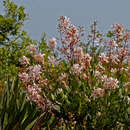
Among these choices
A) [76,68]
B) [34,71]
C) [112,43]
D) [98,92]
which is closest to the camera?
[98,92]

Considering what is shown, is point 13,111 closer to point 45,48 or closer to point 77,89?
point 77,89

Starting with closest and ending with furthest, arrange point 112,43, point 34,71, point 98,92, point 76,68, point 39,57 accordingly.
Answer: point 98,92 → point 34,71 → point 76,68 → point 39,57 → point 112,43

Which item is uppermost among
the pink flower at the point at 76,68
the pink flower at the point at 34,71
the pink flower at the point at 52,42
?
the pink flower at the point at 52,42

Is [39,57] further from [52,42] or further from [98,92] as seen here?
[98,92]

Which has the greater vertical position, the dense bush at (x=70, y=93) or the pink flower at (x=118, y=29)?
the pink flower at (x=118, y=29)

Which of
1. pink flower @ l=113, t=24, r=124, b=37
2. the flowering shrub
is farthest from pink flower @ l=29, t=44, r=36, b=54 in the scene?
pink flower @ l=113, t=24, r=124, b=37

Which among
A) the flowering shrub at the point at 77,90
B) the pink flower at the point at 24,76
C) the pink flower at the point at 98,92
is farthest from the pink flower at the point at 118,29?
the pink flower at the point at 24,76

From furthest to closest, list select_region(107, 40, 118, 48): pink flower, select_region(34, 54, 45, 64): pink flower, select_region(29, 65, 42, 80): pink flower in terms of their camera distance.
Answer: select_region(107, 40, 118, 48): pink flower
select_region(34, 54, 45, 64): pink flower
select_region(29, 65, 42, 80): pink flower

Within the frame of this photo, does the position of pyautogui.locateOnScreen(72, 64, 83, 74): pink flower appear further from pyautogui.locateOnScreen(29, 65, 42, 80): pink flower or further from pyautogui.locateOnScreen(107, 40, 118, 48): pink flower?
pyautogui.locateOnScreen(107, 40, 118, 48): pink flower

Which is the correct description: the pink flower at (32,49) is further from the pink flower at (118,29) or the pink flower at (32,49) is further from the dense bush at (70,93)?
the pink flower at (118,29)

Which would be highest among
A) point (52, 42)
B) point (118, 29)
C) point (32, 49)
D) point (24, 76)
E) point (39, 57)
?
point (118, 29)

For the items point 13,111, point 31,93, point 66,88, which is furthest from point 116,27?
point 13,111

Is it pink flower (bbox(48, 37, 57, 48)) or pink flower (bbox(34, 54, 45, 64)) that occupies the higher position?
pink flower (bbox(48, 37, 57, 48))

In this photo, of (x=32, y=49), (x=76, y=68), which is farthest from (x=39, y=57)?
(x=76, y=68)
